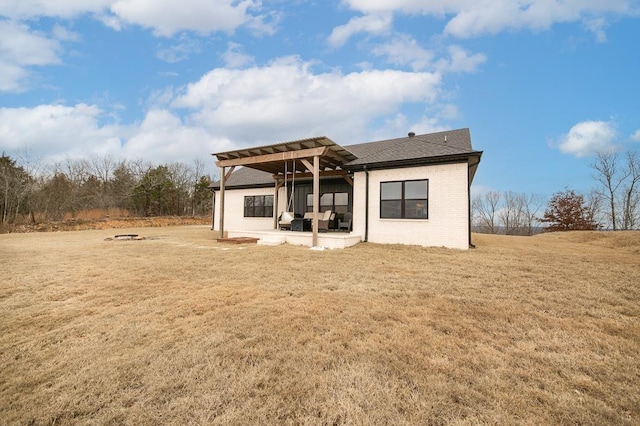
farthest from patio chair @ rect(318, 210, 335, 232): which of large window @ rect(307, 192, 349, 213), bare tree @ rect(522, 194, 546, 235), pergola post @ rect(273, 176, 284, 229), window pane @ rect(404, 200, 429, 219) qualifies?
bare tree @ rect(522, 194, 546, 235)

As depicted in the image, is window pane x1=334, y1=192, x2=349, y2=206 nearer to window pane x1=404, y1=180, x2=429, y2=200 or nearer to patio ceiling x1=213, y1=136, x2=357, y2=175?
patio ceiling x1=213, y1=136, x2=357, y2=175

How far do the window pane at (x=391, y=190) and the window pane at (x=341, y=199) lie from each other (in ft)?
7.49

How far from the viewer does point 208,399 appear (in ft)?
5.95

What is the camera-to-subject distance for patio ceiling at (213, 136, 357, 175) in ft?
29.7

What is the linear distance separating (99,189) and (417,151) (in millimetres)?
27480

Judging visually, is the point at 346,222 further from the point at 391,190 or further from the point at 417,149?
the point at 417,149

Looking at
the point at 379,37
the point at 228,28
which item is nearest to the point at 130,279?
the point at 228,28

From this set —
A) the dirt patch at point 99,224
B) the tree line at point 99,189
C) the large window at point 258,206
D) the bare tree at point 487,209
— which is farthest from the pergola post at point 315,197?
the bare tree at point 487,209

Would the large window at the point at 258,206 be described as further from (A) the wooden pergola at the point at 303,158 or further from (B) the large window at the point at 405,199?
(B) the large window at the point at 405,199

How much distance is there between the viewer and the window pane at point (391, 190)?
987 cm

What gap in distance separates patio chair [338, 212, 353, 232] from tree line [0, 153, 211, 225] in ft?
63.9

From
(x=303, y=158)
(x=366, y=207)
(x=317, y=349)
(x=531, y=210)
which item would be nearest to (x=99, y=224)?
(x=303, y=158)

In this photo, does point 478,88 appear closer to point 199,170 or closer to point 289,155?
point 289,155

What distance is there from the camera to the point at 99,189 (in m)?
24.1
